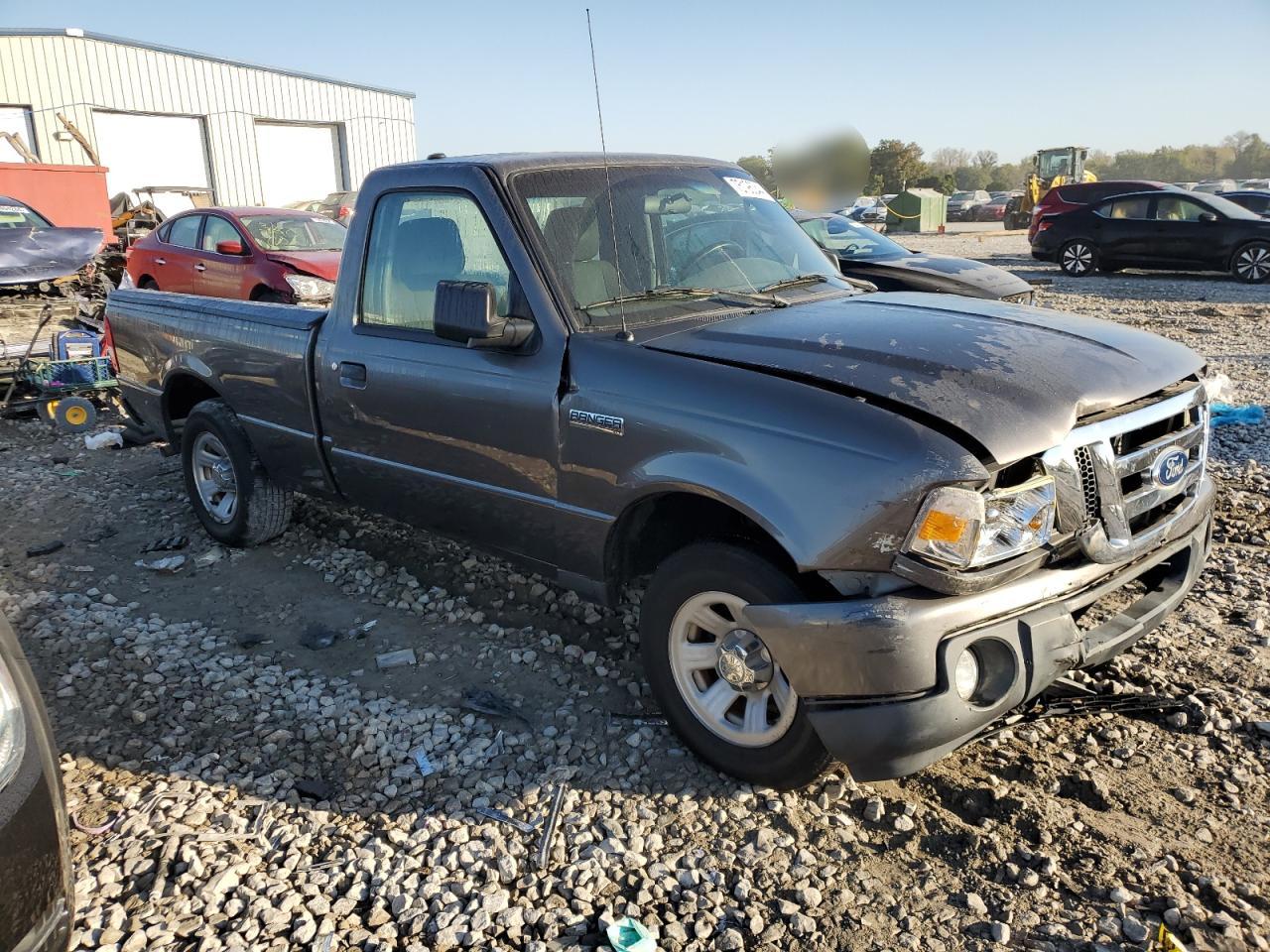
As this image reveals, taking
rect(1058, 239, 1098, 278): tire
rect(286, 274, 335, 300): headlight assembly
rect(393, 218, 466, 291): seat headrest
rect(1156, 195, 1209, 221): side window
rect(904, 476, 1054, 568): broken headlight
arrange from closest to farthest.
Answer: rect(904, 476, 1054, 568): broken headlight, rect(393, 218, 466, 291): seat headrest, rect(286, 274, 335, 300): headlight assembly, rect(1156, 195, 1209, 221): side window, rect(1058, 239, 1098, 278): tire

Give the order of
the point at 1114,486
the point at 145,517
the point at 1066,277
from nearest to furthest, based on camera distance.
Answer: the point at 1114,486
the point at 145,517
the point at 1066,277

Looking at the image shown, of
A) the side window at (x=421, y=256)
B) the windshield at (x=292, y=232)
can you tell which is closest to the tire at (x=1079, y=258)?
the windshield at (x=292, y=232)

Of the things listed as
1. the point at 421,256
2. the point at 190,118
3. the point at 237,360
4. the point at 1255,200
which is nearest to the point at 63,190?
the point at 190,118

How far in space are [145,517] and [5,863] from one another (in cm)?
442

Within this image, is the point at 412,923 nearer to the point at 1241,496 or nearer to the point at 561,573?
the point at 561,573

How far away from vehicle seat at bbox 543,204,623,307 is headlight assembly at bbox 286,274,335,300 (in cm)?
763

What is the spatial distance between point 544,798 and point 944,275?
6.92m

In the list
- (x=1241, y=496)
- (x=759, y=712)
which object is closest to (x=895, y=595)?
(x=759, y=712)

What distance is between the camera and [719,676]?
122 inches

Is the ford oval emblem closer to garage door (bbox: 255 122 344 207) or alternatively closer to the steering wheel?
the steering wheel

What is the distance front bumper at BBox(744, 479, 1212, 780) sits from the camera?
2.49 m

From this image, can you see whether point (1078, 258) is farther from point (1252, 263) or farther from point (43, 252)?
point (43, 252)

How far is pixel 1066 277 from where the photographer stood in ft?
60.3

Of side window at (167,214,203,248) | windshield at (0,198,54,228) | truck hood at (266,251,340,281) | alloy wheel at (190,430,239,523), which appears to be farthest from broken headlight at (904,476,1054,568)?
windshield at (0,198,54,228)
